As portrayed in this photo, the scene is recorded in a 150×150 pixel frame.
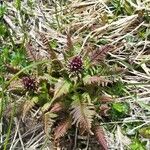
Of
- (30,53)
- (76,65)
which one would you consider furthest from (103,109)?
(30,53)

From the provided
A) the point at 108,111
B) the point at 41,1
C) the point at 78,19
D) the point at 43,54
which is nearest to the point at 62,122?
the point at 108,111

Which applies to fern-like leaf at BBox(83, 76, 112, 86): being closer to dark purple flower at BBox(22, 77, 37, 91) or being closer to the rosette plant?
the rosette plant

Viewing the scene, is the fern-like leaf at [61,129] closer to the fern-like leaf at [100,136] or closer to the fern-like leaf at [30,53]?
the fern-like leaf at [100,136]

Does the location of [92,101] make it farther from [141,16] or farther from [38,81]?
[141,16]

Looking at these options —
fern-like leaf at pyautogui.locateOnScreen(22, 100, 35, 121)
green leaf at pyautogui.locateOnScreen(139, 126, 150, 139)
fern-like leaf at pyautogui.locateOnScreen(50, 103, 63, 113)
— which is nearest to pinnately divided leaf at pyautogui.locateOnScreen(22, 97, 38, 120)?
fern-like leaf at pyautogui.locateOnScreen(22, 100, 35, 121)

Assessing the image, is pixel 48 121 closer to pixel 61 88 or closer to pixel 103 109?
pixel 61 88

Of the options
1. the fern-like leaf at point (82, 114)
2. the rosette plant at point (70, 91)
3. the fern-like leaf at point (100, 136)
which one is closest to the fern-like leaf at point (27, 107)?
the rosette plant at point (70, 91)

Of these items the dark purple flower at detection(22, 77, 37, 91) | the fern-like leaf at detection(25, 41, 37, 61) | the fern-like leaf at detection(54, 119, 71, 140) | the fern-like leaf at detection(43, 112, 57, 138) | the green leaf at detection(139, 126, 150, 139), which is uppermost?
the fern-like leaf at detection(25, 41, 37, 61)
